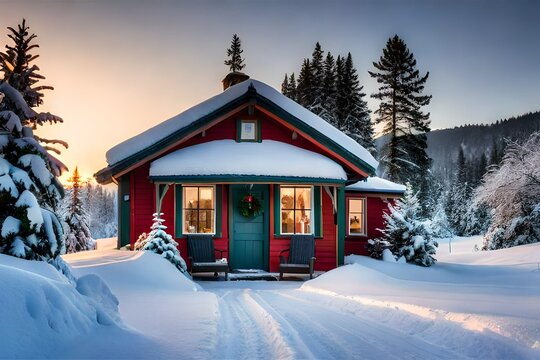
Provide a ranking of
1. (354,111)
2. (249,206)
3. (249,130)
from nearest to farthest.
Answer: (249,206) → (249,130) → (354,111)

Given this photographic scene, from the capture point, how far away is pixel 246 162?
1313cm

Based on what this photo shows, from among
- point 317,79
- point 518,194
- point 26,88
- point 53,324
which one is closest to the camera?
point 53,324

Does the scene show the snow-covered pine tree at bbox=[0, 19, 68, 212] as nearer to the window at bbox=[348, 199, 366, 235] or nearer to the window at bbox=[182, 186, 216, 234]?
the window at bbox=[182, 186, 216, 234]

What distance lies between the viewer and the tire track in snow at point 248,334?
4648 mm

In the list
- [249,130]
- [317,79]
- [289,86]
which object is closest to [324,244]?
[249,130]

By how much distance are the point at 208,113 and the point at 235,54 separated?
1817 cm

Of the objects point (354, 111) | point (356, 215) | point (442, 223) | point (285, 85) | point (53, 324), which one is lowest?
point (442, 223)

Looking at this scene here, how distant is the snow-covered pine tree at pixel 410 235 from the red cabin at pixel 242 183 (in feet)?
6.46

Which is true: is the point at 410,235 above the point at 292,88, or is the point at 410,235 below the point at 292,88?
below

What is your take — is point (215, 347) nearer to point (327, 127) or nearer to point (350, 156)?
point (350, 156)

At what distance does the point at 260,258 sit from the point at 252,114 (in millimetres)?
4524

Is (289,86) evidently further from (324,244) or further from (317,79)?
(324,244)

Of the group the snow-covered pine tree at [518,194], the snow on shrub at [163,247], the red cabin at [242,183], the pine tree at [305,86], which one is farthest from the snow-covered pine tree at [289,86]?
the snow on shrub at [163,247]

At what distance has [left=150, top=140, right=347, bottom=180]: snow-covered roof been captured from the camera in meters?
12.8
